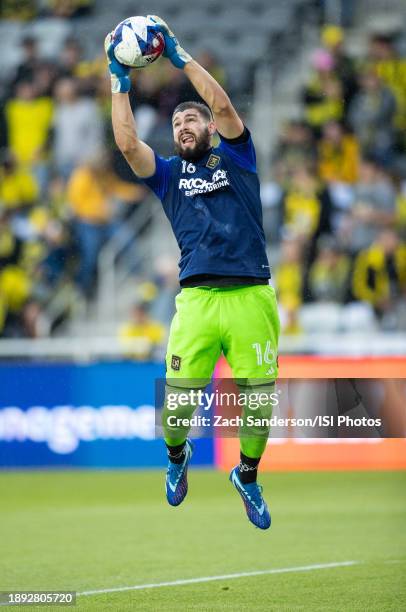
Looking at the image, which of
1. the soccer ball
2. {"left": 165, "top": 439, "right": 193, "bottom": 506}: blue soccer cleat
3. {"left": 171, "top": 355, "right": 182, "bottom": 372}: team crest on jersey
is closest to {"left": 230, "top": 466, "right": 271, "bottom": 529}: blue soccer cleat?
{"left": 165, "top": 439, "right": 193, "bottom": 506}: blue soccer cleat

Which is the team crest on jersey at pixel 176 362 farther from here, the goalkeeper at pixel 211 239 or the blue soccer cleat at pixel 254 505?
the blue soccer cleat at pixel 254 505

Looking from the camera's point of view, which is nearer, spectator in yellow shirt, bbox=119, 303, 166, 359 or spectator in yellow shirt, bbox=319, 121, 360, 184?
spectator in yellow shirt, bbox=119, 303, 166, 359

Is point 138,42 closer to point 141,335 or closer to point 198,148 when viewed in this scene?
point 198,148

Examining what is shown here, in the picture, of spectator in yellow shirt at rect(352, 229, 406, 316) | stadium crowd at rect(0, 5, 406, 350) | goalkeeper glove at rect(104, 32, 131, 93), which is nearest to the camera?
goalkeeper glove at rect(104, 32, 131, 93)

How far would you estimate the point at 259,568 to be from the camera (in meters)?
8.69

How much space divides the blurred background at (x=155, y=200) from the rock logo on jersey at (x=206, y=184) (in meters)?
6.68

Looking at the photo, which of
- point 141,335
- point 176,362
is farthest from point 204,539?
point 141,335

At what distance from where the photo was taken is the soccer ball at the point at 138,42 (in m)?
7.05

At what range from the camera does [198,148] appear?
7328 mm

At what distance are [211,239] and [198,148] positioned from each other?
52 centimetres

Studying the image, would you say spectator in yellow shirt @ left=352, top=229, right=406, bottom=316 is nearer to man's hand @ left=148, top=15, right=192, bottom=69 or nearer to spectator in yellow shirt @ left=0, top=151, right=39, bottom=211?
spectator in yellow shirt @ left=0, top=151, right=39, bottom=211

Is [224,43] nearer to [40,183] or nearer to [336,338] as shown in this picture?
[40,183]

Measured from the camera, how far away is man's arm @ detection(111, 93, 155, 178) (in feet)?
Result: 23.9

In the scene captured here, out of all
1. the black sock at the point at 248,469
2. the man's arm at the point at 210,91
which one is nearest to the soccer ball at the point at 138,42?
the man's arm at the point at 210,91
